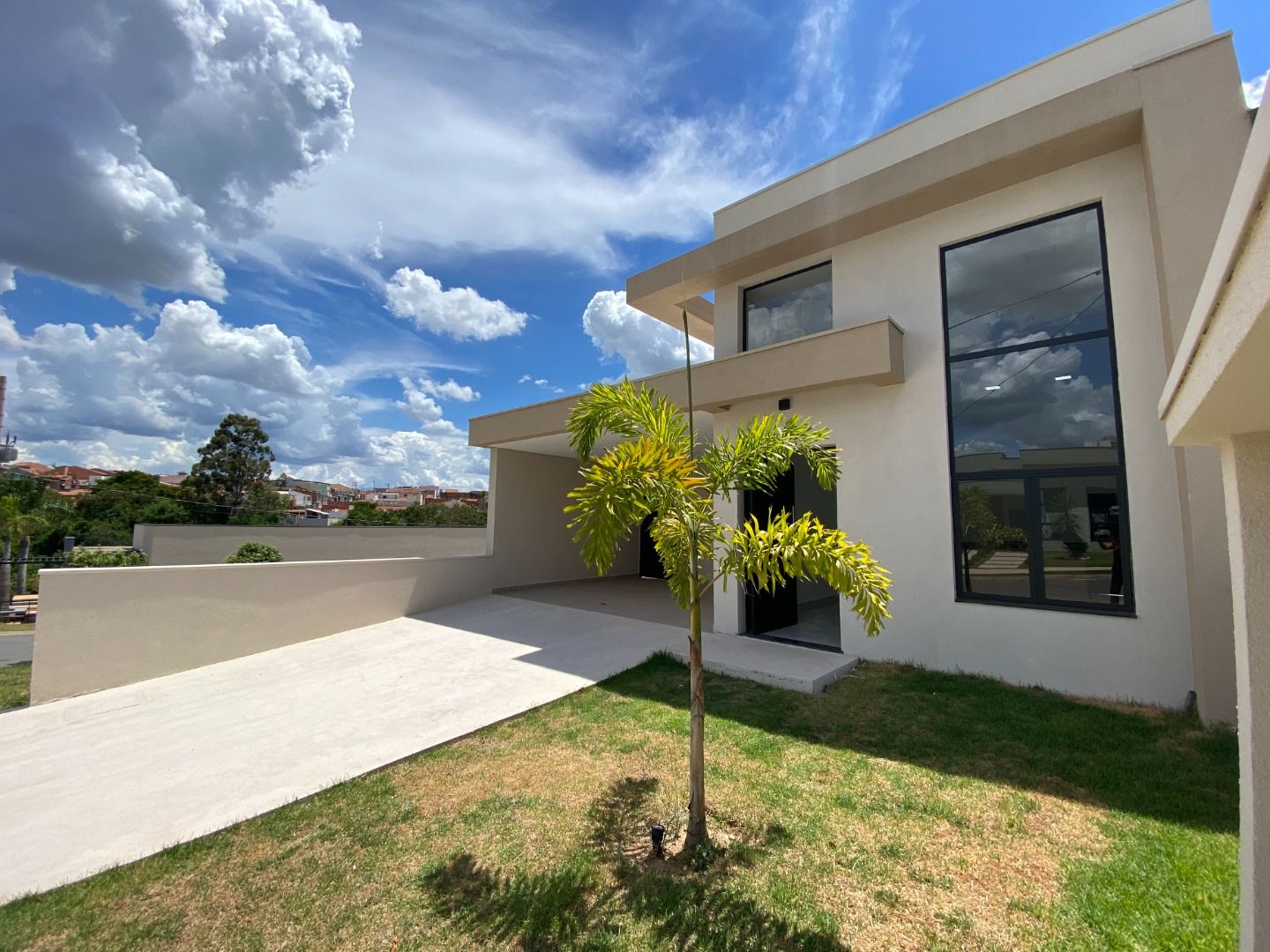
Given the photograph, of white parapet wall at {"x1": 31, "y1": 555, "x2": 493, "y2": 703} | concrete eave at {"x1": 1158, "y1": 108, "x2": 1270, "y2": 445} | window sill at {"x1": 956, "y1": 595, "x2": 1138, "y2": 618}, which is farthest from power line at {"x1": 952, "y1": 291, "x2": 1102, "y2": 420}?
white parapet wall at {"x1": 31, "y1": 555, "x2": 493, "y2": 703}

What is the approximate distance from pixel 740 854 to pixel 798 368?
593 centimetres

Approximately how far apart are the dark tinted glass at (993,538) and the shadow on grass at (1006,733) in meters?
1.15

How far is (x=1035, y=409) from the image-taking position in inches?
242

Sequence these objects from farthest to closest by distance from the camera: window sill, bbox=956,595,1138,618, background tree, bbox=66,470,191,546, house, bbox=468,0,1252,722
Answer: background tree, bbox=66,470,191,546 → window sill, bbox=956,595,1138,618 → house, bbox=468,0,1252,722

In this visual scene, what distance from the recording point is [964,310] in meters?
6.75

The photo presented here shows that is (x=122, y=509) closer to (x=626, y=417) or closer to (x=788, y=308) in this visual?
(x=788, y=308)

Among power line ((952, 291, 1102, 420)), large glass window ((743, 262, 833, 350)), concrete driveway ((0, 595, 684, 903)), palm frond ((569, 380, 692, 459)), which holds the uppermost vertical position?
large glass window ((743, 262, 833, 350))

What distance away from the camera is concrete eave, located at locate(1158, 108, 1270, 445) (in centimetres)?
113

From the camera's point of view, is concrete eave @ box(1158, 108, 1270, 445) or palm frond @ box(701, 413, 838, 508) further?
palm frond @ box(701, 413, 838, 508)

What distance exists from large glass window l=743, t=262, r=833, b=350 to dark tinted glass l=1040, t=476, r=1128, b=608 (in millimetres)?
3802

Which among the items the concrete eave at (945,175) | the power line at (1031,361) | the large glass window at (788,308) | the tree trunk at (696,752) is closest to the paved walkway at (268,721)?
the tree trunk at (696,752)

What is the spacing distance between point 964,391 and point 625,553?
1157 centimetres

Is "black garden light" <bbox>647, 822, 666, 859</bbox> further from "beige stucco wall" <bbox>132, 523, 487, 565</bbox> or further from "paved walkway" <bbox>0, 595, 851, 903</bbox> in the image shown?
"beige stucco wall" <bbox>132, 523, 487, 565</bbox>

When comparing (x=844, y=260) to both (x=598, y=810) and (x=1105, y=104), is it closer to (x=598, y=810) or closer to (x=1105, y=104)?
(x=1105, y=104)
